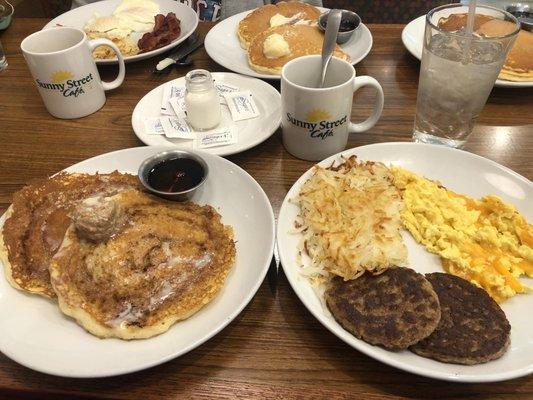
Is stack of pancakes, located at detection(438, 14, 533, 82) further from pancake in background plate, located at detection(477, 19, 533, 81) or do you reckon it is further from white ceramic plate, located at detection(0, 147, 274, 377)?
white ceramic plate, located at detection(0, 147, 274, 377)

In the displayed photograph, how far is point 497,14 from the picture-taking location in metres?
1.57

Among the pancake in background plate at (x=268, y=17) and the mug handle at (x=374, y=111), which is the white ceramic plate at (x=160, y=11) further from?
the mug handle at (x=374, y=111)

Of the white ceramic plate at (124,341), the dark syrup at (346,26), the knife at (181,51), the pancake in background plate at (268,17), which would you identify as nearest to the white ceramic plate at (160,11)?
the knife at (181,51)

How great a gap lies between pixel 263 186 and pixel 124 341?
2.40 feet

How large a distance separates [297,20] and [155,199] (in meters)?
1.50

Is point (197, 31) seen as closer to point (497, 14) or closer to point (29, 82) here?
point (29, 82)

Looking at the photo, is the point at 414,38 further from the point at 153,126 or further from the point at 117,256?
the point at 117,256

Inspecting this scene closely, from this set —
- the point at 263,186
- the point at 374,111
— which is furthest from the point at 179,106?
the point at 374,111

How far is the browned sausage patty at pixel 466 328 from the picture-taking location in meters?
0.96

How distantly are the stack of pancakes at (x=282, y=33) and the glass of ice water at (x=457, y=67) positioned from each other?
53 cm

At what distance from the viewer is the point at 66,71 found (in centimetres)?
176

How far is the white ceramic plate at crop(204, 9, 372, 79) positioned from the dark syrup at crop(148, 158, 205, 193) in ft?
2.55

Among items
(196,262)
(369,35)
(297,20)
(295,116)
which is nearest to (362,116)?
(295,116)

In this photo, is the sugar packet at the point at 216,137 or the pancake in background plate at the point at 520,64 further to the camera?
the pancake in background plate at the point at 520,64
